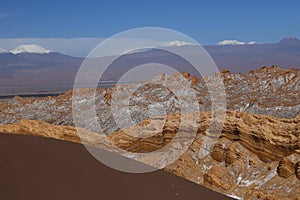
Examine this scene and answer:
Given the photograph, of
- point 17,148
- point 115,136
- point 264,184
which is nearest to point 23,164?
point 17,148

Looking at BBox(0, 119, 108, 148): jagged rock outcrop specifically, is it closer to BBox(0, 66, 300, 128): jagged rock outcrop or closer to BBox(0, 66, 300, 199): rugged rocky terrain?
BBox(0, 66, 300, 199): rugged rocky terrain

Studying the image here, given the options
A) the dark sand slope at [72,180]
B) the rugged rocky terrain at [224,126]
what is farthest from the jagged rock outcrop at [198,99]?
the dark sand slope at [72,180]

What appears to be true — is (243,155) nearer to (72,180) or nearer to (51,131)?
(72,180)

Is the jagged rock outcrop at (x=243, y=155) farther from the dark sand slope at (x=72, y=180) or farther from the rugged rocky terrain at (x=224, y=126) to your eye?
the dark sand slope at (x=72, y=180)

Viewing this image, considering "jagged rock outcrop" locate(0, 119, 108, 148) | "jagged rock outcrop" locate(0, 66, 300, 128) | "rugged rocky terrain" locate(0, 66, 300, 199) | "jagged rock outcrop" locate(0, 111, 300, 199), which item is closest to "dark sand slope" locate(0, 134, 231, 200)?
"jagged rock outcrop" locate(0, 111, 300, 199)

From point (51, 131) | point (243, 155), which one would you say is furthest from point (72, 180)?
point (51, 131)
